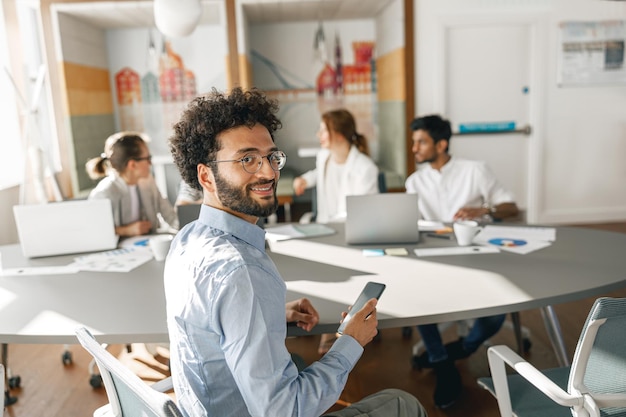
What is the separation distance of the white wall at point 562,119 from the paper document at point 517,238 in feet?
9.75

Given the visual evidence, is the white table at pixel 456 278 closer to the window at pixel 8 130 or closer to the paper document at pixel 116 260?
the paper document at pixel 116 260

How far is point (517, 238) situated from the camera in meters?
2.39

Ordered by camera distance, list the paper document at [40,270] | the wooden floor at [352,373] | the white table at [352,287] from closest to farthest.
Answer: the white table at [352,287], the paper document at [40,270], the wooden floor at [352,373]

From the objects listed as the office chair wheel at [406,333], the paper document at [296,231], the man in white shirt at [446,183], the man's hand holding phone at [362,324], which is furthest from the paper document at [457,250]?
the office chair wheel at [406,333]

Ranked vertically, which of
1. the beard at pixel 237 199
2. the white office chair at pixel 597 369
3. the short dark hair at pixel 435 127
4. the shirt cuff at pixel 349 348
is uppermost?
the short dark hair at pixel 435 127

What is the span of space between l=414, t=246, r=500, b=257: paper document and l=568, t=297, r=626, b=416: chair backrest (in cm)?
87

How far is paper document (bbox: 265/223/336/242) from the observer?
259 cm

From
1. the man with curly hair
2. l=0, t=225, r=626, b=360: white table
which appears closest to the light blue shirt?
the man with curly hair

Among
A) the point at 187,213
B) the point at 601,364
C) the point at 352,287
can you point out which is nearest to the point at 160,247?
the point at 187,213

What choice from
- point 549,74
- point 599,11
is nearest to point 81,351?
point 549,74

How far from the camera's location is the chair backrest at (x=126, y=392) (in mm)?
916

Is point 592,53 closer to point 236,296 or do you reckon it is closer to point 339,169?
point 339,169

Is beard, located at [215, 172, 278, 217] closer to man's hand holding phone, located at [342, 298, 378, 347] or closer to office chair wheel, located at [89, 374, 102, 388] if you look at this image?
man's hand holding phone, located at [342, 298, 378, 347]

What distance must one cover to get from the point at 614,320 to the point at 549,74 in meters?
4.72
